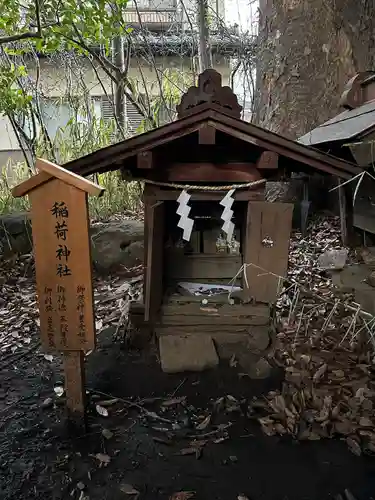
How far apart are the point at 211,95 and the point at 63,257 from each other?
5.95ft

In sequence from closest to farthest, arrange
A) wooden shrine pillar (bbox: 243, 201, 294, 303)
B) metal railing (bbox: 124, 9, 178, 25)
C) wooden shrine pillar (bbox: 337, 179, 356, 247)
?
wooden shrine pillar (bbox: 243, 201, 294, 303) < wooden shrine pillar (bbox: 337, 179, 356, 247) < metal railing (bbox: 124, 9, 178, 25)

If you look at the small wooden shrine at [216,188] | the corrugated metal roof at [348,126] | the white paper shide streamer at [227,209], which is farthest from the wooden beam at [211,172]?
the corrugated metal roof at [348,126]

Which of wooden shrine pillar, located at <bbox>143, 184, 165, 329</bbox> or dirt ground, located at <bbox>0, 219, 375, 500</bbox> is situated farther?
wooden shrine pillar, located at <bbox>143, 184, 165, 329</bbox>

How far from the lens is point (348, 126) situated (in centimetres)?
376

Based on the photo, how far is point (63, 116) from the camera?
34.5 feet

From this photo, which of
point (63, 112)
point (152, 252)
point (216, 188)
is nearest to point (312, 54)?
point (216, 188)

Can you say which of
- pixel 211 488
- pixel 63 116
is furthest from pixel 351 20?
pixel 63 116

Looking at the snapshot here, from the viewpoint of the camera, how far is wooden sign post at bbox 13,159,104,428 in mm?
2559

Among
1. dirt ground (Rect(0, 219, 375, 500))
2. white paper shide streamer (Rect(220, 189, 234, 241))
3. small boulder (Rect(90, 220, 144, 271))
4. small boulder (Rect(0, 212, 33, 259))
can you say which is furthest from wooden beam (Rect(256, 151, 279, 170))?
small boulder (Rect(0, 212, 33, 259))

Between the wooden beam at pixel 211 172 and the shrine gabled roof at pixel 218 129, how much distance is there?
1.19ft

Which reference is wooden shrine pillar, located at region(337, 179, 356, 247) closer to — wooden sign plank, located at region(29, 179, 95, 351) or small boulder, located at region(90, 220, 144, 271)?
small boulder, located at region(90, 220, 144, 271)

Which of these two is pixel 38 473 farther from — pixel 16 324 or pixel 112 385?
pixel 16 324

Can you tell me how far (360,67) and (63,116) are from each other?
7.15m

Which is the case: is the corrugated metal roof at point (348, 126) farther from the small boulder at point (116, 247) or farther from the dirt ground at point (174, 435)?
the small boulder at point (116, 247)
